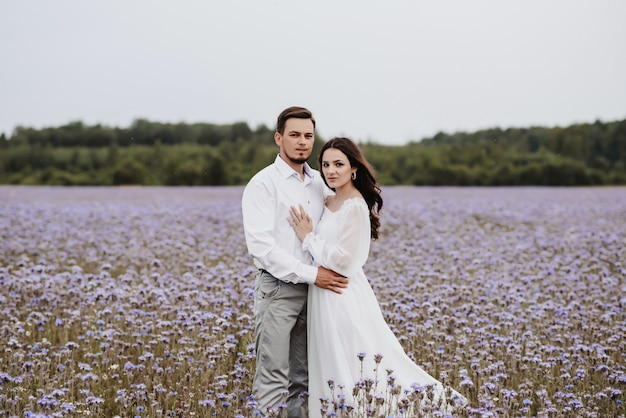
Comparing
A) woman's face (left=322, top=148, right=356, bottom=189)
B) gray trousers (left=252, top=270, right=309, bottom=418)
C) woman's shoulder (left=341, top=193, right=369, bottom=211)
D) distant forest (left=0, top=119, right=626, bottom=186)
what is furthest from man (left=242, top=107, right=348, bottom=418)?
distant forest (left=0, top=119, right=626, bottom=186)

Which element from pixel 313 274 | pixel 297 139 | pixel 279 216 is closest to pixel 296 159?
pixel 297 139

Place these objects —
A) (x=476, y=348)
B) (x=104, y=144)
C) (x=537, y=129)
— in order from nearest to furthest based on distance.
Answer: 1. (x=476, y=348)
2. (x=537, y=129)
3. (x=104, y=144)

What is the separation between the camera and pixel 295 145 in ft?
12.6

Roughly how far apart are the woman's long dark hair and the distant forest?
31.0m

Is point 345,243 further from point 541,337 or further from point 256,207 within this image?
point 541,337

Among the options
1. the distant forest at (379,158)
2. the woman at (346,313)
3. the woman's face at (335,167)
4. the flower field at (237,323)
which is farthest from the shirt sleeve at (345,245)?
the distant forest at (379,158)

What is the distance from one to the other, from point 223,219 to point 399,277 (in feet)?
23.8

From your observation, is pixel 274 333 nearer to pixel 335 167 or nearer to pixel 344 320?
pixel 344 320

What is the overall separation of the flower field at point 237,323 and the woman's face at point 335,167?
4.15 ft

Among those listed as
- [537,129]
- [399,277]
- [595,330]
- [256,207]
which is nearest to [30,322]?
[256,207]

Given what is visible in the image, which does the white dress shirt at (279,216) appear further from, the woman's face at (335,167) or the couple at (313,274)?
the woman's face at (335,167)

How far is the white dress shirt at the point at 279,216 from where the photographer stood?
12.2 ft

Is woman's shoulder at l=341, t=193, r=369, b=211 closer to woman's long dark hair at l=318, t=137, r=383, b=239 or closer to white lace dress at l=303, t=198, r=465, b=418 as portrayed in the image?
white lace dress at l=303, t=198, r=465, b=418

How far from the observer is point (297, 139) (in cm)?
383
